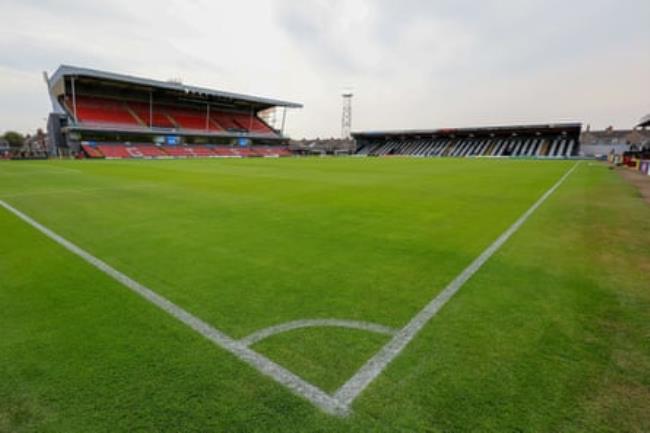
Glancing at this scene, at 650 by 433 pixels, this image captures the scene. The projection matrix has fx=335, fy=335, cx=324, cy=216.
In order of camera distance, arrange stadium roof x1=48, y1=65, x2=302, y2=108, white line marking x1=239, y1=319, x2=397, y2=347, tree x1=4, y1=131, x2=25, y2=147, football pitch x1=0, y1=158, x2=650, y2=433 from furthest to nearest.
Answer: tree x1=4, y1=131, x2=25, y2=147, stadium roof x1=48, y1=65, x2=302, y2=108, white line marking x1=239, y1=319, x2=397, y2=347, football pitch x1=0, y1=158, x2=650, y2=433

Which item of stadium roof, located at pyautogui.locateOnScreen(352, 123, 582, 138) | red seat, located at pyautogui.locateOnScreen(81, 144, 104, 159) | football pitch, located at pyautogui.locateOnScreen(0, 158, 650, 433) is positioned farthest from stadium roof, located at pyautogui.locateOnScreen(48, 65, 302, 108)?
football pitch, located at pyautogui.locateOnScreen(0, 158, 650, 433)

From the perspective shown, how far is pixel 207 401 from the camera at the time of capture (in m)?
2.09

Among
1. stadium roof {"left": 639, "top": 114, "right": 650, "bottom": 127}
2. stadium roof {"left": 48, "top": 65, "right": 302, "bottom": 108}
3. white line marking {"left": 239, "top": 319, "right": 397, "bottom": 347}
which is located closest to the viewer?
white line marking {"left": 239, "top": 319, "right": 397, "bottom": 347}

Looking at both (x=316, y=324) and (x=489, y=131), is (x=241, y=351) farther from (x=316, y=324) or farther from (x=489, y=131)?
(x=489, y=131)

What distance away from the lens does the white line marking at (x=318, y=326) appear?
284 cm

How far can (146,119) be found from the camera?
187 feet

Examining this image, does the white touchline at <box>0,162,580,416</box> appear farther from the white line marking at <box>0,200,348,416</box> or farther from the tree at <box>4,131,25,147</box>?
the tree at <box>4,131,25,147</box>

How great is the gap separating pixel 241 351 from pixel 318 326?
71 cm

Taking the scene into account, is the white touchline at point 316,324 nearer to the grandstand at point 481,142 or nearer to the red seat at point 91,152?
the red seat at point 91,152

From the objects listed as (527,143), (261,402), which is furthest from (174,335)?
(527,143)

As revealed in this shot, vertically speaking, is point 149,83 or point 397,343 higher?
point 149,83

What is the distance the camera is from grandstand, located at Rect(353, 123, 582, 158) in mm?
63312

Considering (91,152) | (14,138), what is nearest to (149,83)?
(91,152)

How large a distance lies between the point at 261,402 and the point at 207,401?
1.10 feet
